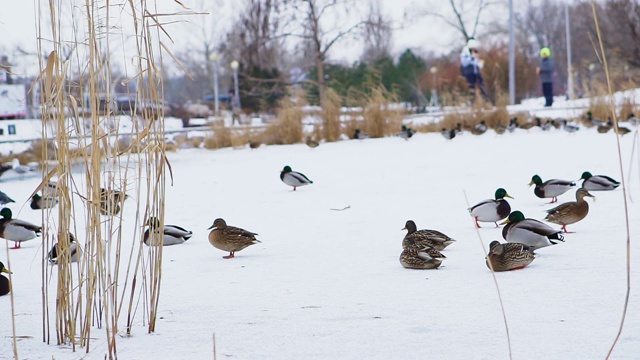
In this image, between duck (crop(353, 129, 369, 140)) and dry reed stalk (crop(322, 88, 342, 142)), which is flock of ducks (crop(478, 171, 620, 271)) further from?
dry reed stalk (crop(322, 88, 342, 142))

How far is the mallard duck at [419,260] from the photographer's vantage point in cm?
493

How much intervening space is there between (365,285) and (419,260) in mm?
497

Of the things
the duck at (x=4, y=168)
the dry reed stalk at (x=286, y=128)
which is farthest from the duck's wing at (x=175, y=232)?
the dry reed stalk at (x=286, y=128)

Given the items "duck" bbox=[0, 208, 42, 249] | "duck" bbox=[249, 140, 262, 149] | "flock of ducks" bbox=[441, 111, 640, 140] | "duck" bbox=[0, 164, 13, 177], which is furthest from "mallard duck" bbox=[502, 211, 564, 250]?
"duck" bbox=[249, 140, 262, 149]

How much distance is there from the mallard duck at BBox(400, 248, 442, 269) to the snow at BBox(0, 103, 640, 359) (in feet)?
0.20

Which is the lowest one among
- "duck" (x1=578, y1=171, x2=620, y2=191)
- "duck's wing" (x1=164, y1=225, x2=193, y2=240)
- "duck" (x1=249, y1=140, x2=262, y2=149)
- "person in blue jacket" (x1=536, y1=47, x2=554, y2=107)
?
"duck's wing" (x1=164, y1=225, x2=193, y2=240)

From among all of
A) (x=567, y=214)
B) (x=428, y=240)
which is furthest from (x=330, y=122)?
(x=428, y=240)

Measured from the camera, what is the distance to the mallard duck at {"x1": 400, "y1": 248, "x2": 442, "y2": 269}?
4.93 m

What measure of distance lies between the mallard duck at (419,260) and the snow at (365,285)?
6cm

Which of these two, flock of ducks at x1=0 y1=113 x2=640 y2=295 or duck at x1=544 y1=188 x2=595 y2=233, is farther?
duck at x1=544 y1=188 x2=595 y2=233

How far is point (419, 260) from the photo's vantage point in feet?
16.2

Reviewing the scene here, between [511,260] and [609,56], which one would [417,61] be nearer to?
[609,56]

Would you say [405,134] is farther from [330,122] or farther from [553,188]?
[553,188]

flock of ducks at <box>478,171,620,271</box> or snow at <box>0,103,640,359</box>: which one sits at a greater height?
flock of ducks at <box>478,171,620,271</box>
